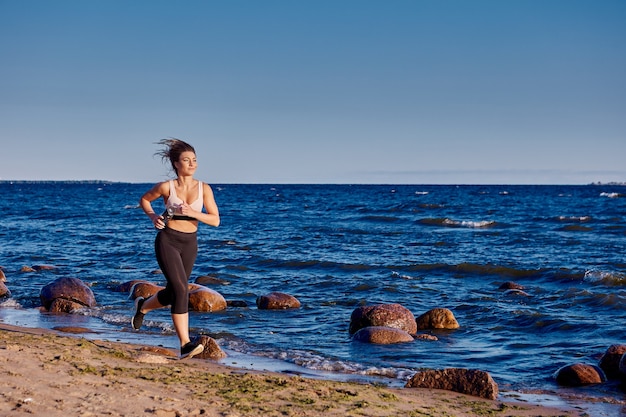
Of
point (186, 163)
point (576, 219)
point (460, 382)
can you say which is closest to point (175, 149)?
point (186, 163)

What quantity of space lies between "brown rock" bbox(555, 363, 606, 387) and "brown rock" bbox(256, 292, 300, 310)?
18.2 ft

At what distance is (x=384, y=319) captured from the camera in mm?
10320

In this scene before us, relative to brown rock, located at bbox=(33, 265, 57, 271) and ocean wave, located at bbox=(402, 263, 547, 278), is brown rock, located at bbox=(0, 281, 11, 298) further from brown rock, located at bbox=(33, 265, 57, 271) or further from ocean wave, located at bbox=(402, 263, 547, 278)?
ocean wave, located at bbox=(402, 263, 547, 278)

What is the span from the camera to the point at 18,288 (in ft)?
46.9

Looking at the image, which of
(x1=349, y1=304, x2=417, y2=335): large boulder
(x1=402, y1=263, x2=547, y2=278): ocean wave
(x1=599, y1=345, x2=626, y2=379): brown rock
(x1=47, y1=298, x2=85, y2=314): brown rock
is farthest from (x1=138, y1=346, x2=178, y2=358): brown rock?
(x1=402, y1=263, x2=547, y2=278): ocean wave

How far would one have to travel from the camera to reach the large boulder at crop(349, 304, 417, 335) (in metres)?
10.3

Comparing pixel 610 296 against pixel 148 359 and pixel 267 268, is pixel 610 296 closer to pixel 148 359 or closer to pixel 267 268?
pixel 267 268

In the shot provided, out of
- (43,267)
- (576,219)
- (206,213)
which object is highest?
(206,213)

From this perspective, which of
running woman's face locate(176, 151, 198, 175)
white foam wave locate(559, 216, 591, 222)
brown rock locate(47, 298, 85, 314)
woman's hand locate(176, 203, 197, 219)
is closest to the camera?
woman's hand locate(176, 203, 197, 219)

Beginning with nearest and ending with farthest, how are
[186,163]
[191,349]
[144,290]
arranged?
1. [186,163]
2. [191,349]
3. [144,290]

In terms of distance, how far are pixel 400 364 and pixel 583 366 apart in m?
2.09

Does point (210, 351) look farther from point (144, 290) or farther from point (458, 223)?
point (458, 223)

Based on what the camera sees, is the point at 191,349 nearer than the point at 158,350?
Yes

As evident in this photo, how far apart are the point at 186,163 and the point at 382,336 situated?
4.42 metres
